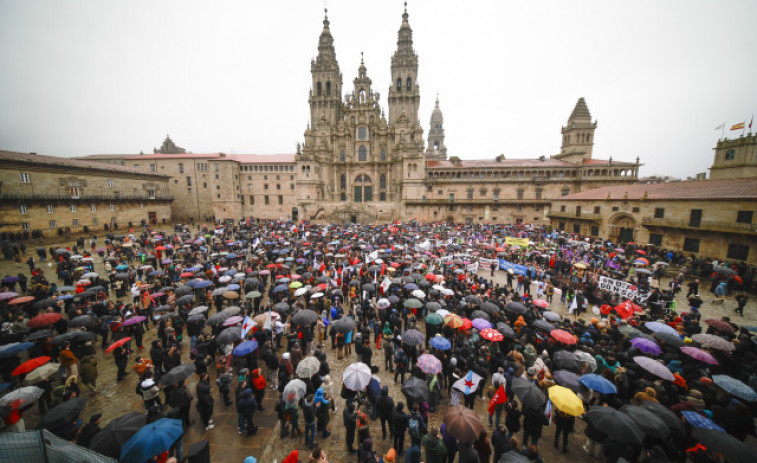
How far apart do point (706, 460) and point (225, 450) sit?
33.0ft

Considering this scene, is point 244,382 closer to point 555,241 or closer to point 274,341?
point 274,341

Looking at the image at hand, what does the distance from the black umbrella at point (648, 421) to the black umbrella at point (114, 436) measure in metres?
9.65

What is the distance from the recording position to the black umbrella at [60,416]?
5.34 m

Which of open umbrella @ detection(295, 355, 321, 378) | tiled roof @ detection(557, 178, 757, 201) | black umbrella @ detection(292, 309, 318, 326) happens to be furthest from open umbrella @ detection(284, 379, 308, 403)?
tiled roof @ detection(557, 178, 757, 201)

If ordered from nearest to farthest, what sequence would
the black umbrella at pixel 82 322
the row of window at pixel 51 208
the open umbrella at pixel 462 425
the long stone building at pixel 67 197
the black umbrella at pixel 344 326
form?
the open umbrella at pixel 462 425
the black umbrella at pixel 82 322
the black umbrella at pixel 344 326
the long stone building at pixel 67 197
the row of window at pixel 51 208

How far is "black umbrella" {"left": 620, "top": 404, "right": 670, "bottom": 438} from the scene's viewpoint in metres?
5.18

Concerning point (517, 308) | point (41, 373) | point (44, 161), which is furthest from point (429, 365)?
point (44, 161)

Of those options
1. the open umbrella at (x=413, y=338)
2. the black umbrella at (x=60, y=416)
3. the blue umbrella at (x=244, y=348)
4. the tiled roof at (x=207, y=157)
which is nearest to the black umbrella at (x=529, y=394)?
the open umbrella at (x=413, y=338)

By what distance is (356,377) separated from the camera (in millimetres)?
6477

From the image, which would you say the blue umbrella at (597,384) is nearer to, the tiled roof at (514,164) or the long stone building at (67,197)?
the tiled roof at (514,164)

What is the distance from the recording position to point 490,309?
10.6 meters

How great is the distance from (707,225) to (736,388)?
79.4ft

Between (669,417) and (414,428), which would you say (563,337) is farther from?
(414,428)

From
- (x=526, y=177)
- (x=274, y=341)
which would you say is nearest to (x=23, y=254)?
(x=274, y=341)
